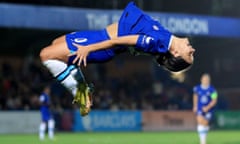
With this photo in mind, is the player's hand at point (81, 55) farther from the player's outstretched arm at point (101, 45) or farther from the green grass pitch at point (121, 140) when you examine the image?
the green grass pitch at point (121, 140)

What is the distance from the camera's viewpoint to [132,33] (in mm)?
8852

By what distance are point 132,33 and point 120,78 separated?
100ft

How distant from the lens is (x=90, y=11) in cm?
2912

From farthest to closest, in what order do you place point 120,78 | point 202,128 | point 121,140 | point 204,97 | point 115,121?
point 120,78
point 115,121
point 121,140
point 204,97
point 202,128

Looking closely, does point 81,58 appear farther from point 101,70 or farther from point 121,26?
point 101,70

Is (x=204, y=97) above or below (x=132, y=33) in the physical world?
below

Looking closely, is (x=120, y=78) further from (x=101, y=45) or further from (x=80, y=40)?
(x=101, y=45)

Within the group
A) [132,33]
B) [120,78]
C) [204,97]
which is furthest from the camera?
[120,78]

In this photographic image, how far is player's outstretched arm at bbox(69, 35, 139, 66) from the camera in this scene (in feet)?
28.3

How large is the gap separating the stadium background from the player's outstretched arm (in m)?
19.1

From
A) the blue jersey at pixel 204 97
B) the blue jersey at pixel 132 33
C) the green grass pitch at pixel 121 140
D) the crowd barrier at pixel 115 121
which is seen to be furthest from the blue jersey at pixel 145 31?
the crowd barrier at pixel 115 121

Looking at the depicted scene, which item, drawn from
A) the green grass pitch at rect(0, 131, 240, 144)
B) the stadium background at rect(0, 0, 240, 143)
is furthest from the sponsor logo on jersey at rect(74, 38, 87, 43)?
the stadium background at rect(0, 0, 240, 143)

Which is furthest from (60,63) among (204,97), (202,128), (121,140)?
(121,140)

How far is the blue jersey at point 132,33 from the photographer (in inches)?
344
